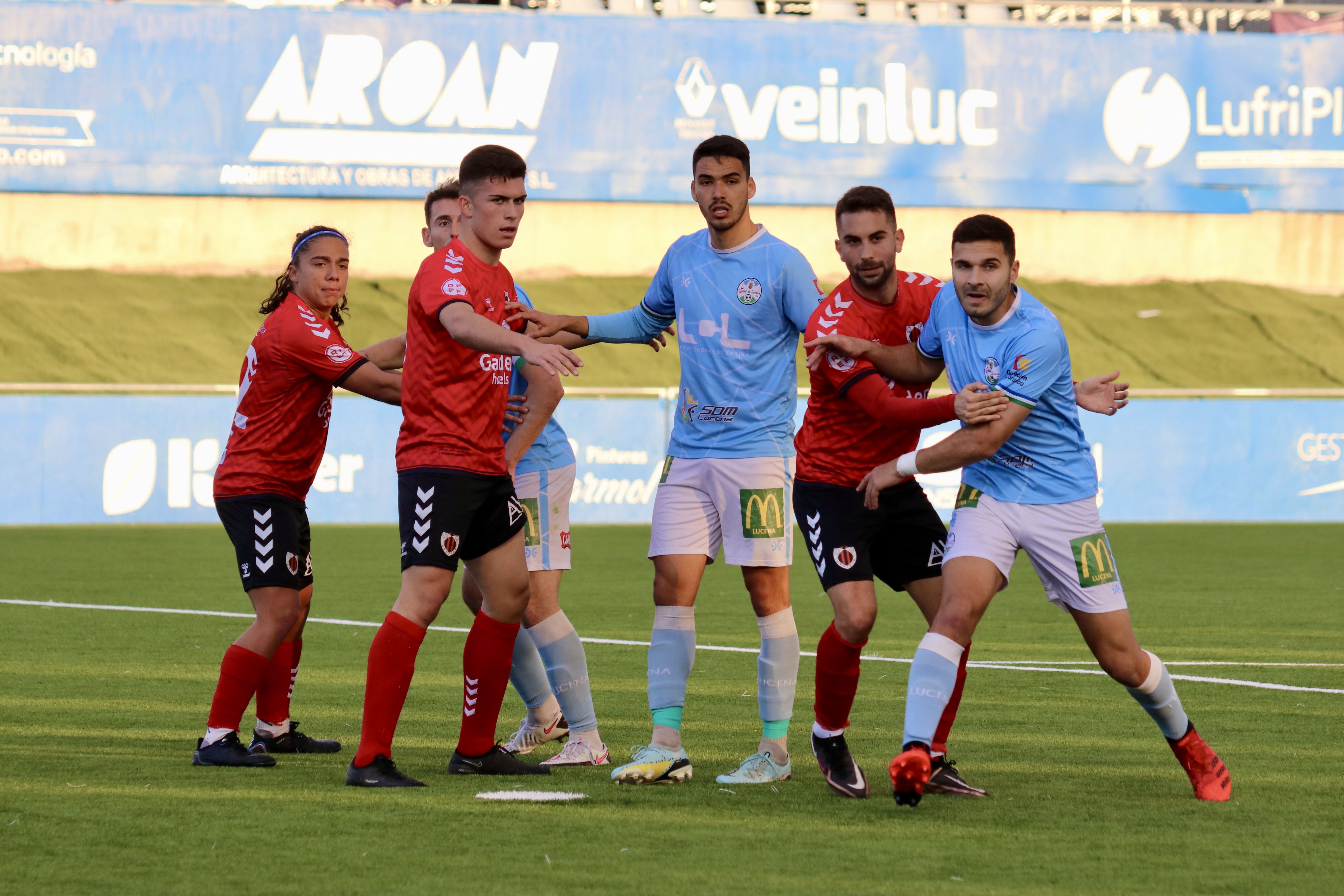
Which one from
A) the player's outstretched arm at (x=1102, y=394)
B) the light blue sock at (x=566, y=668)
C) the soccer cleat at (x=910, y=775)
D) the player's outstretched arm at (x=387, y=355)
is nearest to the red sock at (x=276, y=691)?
the light blue sock at (x=566, y=668)

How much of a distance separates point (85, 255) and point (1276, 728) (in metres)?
26.3

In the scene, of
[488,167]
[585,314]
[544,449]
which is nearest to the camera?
[488,167]

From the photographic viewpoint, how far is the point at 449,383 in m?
5.64

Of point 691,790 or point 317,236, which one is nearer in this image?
point 691,790

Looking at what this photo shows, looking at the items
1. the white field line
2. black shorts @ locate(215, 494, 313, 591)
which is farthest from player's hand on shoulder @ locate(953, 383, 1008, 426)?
the white field line

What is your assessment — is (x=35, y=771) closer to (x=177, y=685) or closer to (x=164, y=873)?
(x=164, y=873)

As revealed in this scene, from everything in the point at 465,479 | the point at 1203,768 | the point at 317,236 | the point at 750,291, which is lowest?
the point at 1203,768

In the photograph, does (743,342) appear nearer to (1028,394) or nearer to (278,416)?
(1028,394)

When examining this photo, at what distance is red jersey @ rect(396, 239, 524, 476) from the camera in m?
5.58

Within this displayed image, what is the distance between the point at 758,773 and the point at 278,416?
2.26m

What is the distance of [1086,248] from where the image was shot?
108 feet

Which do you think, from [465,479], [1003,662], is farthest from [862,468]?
[1003,662]

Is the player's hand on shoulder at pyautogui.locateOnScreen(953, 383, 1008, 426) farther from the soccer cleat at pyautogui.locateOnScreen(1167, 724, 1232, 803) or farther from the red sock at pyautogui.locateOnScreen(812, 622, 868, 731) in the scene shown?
the soccer cleat at pyautogui.locateOnScreen(1167, 724, 1232, 803)

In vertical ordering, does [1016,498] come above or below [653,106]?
below
